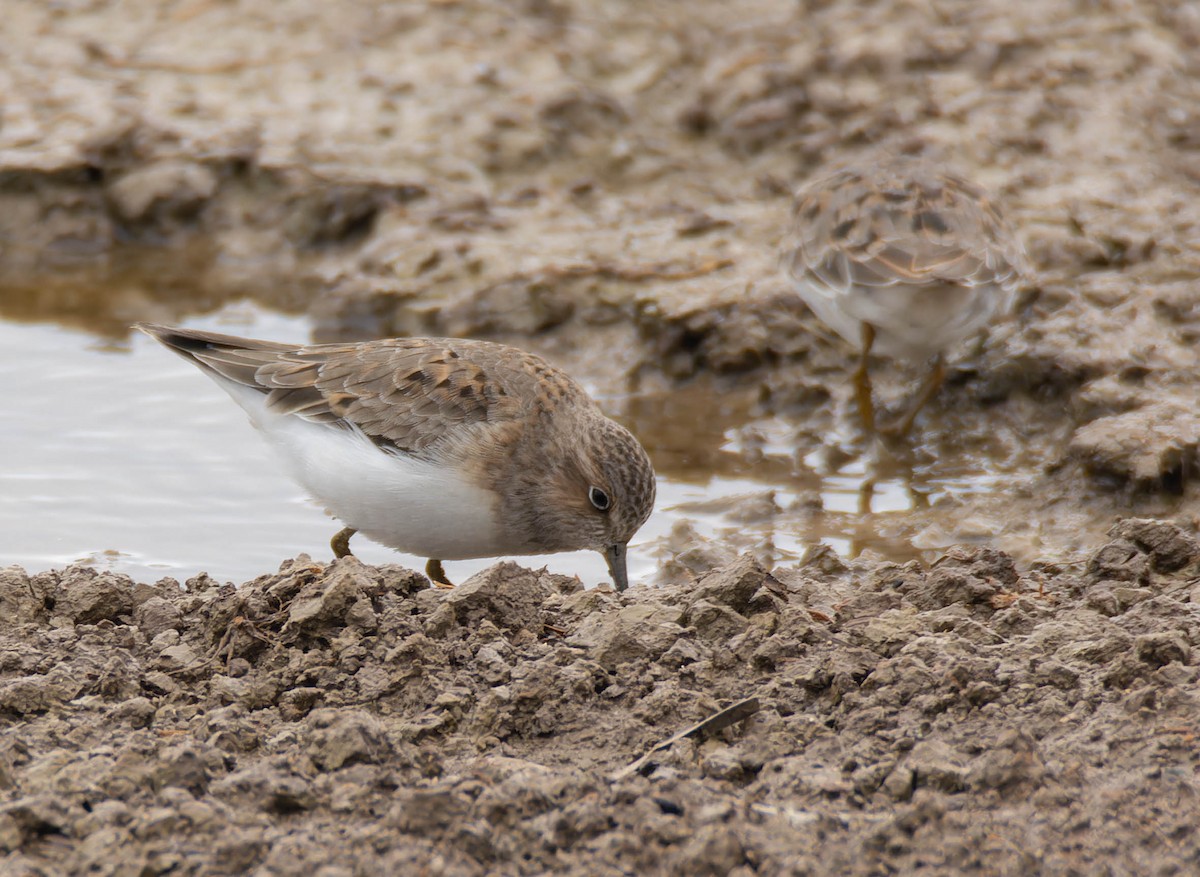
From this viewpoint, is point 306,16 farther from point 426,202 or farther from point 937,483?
point 937,483

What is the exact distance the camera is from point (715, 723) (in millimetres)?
4207

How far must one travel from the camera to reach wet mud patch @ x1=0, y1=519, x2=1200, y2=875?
3.49 m

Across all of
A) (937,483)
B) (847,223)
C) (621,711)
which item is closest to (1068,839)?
(621,711)

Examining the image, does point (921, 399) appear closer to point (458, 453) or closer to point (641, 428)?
point (641, 428)

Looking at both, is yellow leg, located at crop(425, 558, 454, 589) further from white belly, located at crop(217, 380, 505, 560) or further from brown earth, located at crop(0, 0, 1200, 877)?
brown earth, located at crop(0, 0, 1200, 877)

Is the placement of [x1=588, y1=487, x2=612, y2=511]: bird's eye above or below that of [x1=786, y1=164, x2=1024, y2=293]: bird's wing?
below

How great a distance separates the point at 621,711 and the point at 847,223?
414 centimetres

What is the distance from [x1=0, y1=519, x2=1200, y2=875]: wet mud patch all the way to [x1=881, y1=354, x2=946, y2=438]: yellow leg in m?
2.42

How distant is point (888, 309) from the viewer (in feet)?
24.5

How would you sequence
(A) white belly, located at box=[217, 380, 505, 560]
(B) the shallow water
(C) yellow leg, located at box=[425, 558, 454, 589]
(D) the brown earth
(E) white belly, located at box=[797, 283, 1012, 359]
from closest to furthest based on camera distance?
(D) the brown earth
(A) white belly, located at box=[217, 380, 505, 560]
(C) yellow leg, located at box=[425, 558, 454, 589]
(B) the shallow water
(E) white belly, located at box=[797, 283, 1012, 359]

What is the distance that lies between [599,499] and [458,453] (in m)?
0.65

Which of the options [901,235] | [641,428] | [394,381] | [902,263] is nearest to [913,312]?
[902,263]

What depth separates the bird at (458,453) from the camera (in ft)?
19.7

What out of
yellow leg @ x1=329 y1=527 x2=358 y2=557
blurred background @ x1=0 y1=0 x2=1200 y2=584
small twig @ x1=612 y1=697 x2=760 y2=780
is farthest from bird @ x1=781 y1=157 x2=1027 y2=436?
small twig @ x1=612 y1=697 x2=760 y2=780
